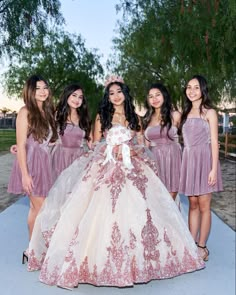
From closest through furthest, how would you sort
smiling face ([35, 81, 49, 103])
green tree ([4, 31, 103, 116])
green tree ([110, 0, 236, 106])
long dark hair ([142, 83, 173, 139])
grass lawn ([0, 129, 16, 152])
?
1. smiling face ([35, 81, 49, 103])
2. long dark hair ([142, 83, 173, 139])
3. green tree ([110, 0, 236, 106])
4. grass lawn ([0, 129, 16, 152])
5. green tree ([4, 31, 103, 116])

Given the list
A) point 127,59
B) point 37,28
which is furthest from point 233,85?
point 127,59

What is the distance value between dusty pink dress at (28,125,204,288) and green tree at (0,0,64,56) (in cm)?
574

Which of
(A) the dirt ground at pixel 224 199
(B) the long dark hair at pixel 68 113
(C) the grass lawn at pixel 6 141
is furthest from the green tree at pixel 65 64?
(B) the long dark hair at pixel 68 113

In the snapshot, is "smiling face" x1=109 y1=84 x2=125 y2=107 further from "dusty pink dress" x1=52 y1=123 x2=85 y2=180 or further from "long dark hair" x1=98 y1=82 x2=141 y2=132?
"dusty pink dress" x1=52 y1=123 x2=85 y2=180

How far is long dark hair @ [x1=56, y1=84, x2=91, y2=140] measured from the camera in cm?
438

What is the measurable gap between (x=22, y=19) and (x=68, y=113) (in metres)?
5.64

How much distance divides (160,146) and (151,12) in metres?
5.95

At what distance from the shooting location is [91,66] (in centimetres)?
3356

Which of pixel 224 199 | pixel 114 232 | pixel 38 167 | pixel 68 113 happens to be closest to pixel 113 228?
pixel 114 232

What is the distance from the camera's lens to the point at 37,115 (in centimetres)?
402

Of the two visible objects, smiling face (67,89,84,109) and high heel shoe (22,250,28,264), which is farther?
smiling face (67,89,84,109)

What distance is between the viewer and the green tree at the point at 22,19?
8.98m

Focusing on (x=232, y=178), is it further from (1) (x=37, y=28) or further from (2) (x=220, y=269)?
(2) (x=220, y=269)

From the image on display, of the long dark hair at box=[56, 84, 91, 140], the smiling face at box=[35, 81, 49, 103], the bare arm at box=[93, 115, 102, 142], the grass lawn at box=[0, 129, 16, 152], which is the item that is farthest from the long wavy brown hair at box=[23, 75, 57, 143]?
the grass lawn at box=[0, 129, 16, 152]
